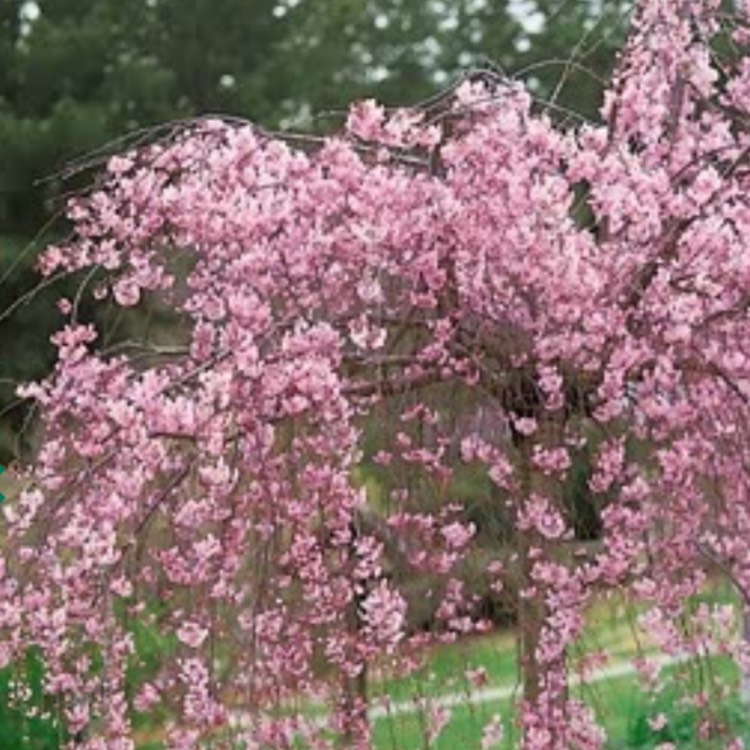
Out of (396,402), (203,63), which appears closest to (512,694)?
(396,402)

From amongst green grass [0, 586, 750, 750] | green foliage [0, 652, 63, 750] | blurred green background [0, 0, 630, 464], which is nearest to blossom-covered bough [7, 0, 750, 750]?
green grass [0, 586, 750, 750]

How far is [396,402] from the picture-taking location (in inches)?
127

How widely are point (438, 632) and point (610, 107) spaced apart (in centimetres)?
107

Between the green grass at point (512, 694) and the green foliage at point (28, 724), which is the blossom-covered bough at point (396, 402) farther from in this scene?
the green foliage at point (28, 724)

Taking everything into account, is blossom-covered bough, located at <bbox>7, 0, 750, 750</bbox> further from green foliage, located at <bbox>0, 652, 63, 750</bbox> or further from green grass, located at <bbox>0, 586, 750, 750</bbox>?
green foliage, located at <bbox>0, 652, 63, 750</bbox>

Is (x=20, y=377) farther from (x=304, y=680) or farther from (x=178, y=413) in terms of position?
(x=178, y=413)

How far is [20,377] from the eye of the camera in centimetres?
873

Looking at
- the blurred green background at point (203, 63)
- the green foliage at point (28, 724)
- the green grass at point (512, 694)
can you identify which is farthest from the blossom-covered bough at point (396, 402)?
the blurred green background at point (203, 63)

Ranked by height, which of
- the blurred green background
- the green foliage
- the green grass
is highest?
the blurred green background

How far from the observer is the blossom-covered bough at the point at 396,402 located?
116 inches

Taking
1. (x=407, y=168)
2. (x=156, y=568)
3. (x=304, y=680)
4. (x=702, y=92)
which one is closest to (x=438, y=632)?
(x=304, y=680)

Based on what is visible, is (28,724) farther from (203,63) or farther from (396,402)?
(203,63)

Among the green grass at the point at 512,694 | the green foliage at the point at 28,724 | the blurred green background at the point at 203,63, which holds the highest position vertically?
the blurred green background at the point at 203,63

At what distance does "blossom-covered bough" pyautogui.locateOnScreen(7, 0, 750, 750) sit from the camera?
116 inches
